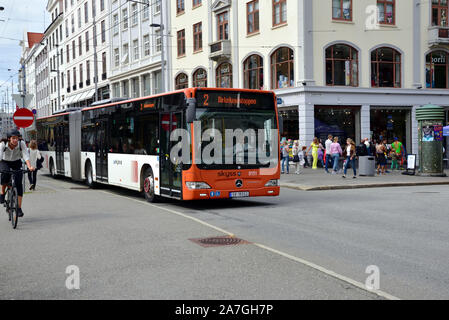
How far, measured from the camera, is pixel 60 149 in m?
23.4

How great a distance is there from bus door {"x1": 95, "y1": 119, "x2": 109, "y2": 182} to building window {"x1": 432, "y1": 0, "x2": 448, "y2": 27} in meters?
23.2

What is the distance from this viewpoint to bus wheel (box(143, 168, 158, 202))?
14.0 meters

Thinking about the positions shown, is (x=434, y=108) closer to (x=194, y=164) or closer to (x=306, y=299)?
(x=194, y=164)

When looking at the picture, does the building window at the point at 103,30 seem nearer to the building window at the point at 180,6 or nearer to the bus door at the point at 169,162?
the building window at the point at 180,6

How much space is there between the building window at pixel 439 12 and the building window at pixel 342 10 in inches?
228

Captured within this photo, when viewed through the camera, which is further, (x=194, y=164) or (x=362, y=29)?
(x=362, y=29)

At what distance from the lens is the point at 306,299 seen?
192 inches

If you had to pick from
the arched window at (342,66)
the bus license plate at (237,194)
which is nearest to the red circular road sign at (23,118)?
the bus license plate at (237,194)

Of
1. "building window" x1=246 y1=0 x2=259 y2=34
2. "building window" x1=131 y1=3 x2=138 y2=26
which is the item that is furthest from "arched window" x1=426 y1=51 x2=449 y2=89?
"building window" x1=131 y1=3 x2=138 y2=26

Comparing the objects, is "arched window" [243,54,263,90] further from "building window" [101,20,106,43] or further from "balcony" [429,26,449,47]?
"building window" [101,20,106,43]

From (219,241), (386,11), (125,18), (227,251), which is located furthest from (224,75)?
(227,251)
